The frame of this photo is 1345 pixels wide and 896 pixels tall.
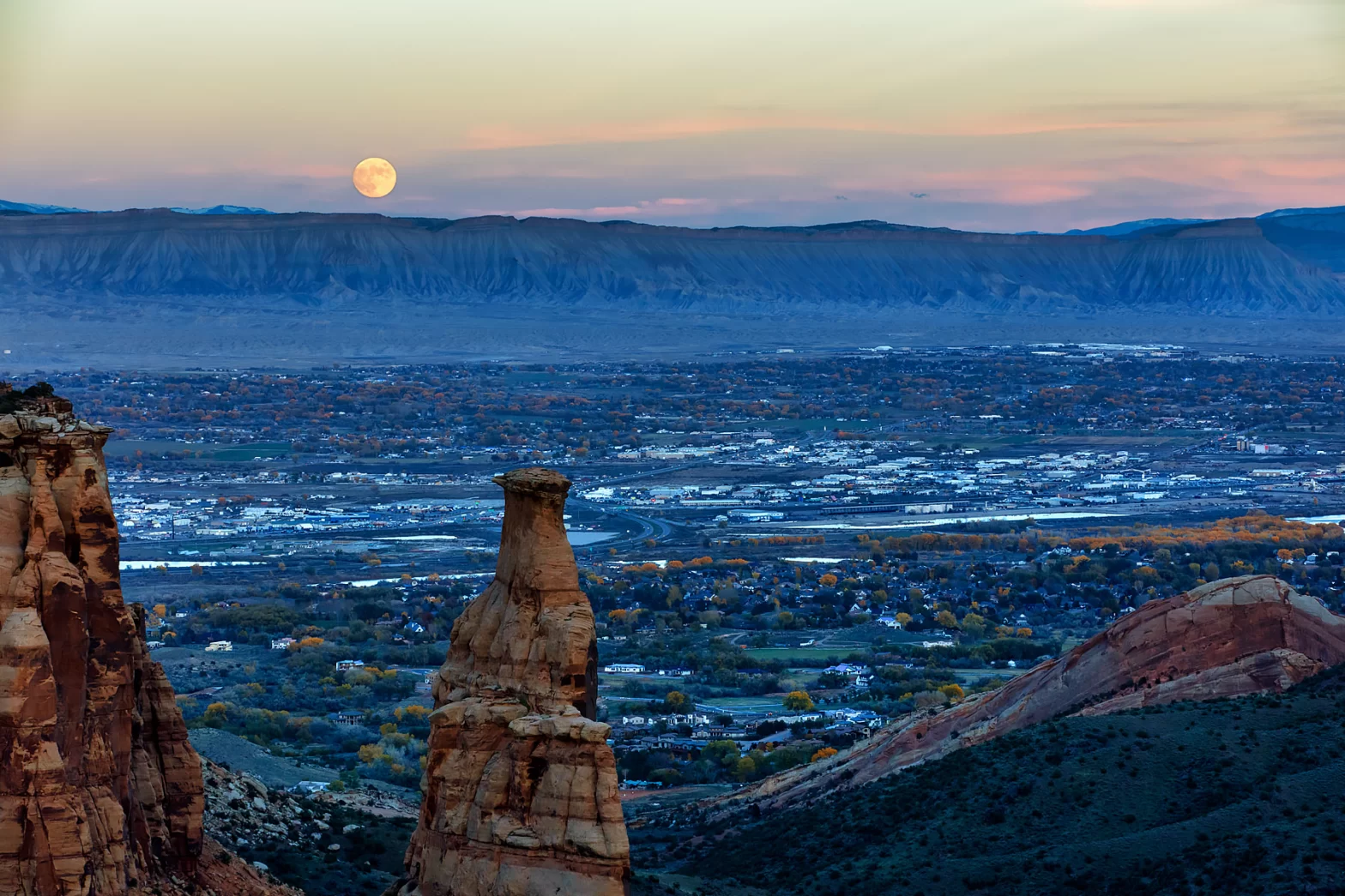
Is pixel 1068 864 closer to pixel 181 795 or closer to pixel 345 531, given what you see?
pixel 181 795

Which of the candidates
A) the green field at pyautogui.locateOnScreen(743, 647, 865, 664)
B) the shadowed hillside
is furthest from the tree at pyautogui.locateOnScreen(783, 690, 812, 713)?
the shadowed hillside

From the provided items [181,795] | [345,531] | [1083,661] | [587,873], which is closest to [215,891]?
[181,795]

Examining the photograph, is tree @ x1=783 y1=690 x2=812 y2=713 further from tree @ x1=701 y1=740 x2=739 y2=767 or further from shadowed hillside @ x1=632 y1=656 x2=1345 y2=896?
shadowed hillside @ x1=632 y1=656 x2=1345 y2=896

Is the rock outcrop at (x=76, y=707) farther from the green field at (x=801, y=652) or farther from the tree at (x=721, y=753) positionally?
the green field at (x=801, y=652)

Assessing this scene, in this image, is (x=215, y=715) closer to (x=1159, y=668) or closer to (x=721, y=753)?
(x=721, y=753)

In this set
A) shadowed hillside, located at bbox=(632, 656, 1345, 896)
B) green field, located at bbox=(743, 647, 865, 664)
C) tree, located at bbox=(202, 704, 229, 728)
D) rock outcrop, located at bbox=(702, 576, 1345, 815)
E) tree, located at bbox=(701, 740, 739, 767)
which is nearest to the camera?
shadowed hillside, located at bbox=(632, 656, 1345, 896)

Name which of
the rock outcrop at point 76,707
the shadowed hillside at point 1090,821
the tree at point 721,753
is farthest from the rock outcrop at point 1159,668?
the rock outcrop at point 76,707
